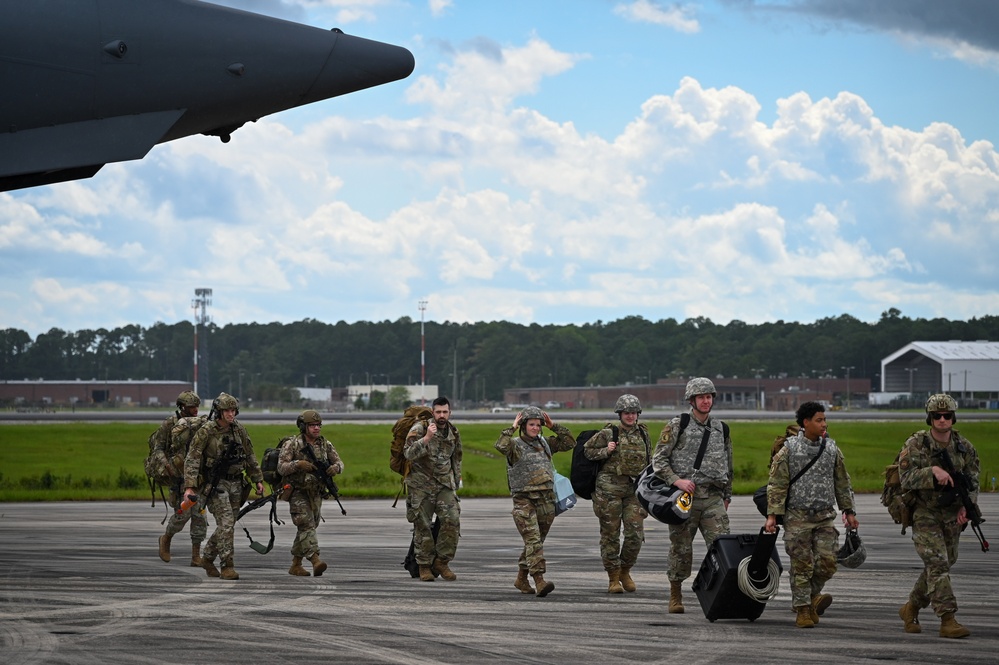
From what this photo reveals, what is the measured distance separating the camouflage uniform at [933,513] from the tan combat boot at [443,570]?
576cm

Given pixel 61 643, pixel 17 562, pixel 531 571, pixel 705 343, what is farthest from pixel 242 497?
pixel 705 343

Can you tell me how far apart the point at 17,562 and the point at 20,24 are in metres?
9.95

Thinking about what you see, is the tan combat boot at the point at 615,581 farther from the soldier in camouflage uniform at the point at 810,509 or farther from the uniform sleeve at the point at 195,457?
the uniform sleeve at the point at 195,457

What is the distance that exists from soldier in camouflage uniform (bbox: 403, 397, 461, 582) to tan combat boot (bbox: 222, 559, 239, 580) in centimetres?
220

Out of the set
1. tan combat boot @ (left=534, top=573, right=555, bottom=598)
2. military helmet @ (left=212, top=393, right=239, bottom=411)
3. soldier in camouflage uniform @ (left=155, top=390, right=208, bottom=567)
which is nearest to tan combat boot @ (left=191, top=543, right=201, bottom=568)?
soldier in camouflage uniform @ (left=155, top=390, right=208, bottom=567)

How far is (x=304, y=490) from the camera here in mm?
15805

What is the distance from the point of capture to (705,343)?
179 meters

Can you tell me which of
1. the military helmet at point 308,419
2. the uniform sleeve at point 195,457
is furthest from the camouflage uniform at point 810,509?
the uniform sleeve at point 195,457

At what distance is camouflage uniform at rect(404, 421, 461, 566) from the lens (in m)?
15.3

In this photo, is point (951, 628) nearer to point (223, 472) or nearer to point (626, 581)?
point (626, 581)

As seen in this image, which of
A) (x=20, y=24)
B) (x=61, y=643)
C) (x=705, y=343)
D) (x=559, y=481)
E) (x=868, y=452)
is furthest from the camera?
(x=705, y=343)

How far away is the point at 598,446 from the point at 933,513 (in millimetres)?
4180

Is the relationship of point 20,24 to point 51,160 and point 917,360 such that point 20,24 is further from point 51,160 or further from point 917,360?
point 917,360

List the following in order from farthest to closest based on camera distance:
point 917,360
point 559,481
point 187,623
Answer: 1. point 917,360
2. point 559,481
3. point 187,623
